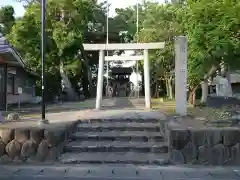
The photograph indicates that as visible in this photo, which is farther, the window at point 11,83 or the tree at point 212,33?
the window at point 11,83

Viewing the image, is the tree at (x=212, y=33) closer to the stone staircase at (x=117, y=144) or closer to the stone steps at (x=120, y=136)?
the stone staircase at (x=117, y=144)

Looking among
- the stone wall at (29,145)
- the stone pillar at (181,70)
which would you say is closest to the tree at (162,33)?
the stone pillar at (181,70)

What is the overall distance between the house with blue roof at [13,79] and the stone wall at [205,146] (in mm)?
11045

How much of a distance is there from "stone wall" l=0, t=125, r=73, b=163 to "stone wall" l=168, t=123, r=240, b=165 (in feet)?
9.19

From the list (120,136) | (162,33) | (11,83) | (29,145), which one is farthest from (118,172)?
(162,33)

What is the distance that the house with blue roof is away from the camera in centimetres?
1881

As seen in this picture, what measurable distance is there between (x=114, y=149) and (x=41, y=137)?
179 cm

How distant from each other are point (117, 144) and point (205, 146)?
221 cm

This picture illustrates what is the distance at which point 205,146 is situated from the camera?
8445 millimetres

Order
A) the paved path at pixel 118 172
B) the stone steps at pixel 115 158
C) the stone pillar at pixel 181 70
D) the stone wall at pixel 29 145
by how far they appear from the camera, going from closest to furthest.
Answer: the paved path at pixel 118 172 → the stone steps at pixel 115 158 → the stone wall at pixel 29 145 → the stone pillar at pixel 181 70

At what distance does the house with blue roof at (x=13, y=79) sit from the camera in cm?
1881

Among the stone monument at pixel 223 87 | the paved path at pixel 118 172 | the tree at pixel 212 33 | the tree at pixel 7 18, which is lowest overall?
the paved path at pixel 118 172

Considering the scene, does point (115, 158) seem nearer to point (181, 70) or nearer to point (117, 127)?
point (117, 127)

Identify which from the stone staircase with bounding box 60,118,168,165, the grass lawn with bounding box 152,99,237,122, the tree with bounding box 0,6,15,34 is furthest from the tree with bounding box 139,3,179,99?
the stone staircase with bounding box 60,118,168,165
